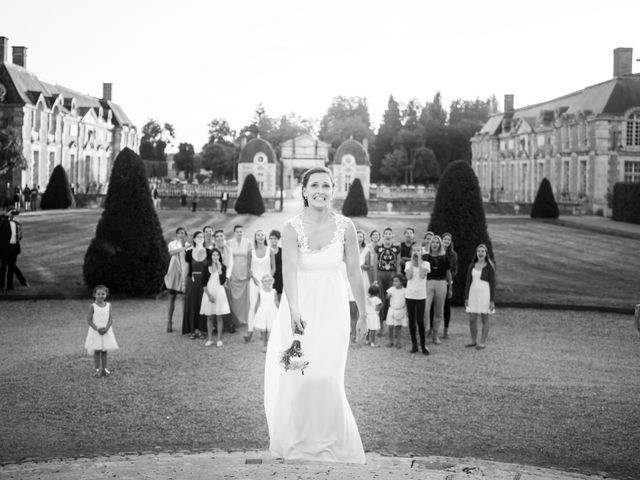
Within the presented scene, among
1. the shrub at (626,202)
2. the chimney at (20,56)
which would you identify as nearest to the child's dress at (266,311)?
the shrub at (626,202)

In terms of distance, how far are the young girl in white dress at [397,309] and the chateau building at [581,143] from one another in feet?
131

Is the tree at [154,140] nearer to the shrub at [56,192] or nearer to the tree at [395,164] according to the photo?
the tree at [395,164]

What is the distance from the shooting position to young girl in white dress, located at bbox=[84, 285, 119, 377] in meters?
10.1

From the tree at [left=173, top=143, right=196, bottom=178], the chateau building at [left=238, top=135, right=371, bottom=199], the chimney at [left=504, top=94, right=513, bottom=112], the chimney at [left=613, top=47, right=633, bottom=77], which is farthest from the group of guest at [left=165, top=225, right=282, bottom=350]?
the tree at [left=173, top=143, right=196, bottom=178]

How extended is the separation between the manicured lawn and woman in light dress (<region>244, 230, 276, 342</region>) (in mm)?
478

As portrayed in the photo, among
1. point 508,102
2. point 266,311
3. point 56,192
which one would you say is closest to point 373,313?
point 266,311

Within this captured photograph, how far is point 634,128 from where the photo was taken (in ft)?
164

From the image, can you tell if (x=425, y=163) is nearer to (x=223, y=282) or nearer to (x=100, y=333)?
(x=223, y=282)

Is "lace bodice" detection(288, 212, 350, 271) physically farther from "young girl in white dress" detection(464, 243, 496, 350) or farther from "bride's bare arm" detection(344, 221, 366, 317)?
"young girl in white dress" detection(464, 243, 496, 350)

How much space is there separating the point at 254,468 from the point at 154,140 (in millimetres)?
114046

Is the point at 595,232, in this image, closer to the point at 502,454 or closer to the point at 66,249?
the point at 66,249

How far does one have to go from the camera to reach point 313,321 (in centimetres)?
586

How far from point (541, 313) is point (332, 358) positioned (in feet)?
37.3

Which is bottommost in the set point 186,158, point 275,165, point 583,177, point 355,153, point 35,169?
point 583,177
